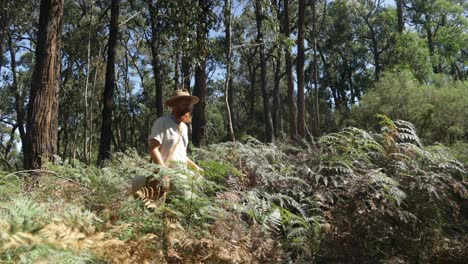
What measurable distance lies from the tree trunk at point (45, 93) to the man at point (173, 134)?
2901mm

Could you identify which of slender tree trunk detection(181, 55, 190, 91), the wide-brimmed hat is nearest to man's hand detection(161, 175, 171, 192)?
the wide-brimmed hat

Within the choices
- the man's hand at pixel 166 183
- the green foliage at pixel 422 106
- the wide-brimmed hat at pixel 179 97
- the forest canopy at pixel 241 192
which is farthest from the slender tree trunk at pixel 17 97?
the man's hand at pixel 166 183

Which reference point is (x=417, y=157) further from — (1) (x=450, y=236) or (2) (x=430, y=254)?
(2) (x=430, y=254)

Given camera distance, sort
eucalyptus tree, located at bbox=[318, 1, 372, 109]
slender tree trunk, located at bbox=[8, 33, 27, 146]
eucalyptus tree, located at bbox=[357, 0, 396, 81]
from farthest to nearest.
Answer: eucalyptus tree, located at bbox=[318, 1, 372, 109]
eucalyptus tree, located at bbox=[357, 0, 396, 81]
slender tree trunk, located at bbox=[8, 33, 27, 146]

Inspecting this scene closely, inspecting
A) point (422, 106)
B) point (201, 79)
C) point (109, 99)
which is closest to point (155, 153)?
point (201, 79)

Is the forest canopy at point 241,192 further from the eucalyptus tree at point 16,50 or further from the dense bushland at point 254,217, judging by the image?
the eucalyptus tree at point 16,50

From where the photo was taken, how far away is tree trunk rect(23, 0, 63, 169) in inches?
275

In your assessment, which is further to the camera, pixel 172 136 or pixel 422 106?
pixel 422 106

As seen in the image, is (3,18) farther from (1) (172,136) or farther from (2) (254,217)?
(2) (254,217)

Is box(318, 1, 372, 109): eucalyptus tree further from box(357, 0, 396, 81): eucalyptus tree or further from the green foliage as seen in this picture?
the green foliage

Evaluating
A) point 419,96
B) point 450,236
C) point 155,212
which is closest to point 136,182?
point 155,212

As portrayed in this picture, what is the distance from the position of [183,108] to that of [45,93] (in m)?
3.29

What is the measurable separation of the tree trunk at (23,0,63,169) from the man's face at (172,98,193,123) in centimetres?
292

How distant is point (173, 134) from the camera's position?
15.8 feet
